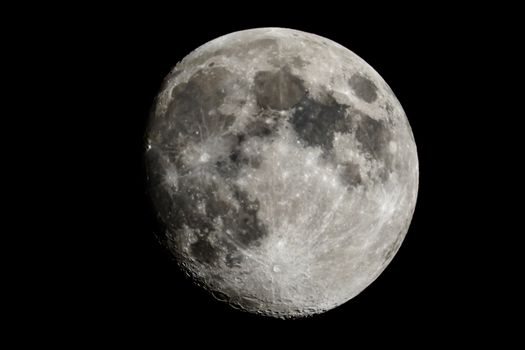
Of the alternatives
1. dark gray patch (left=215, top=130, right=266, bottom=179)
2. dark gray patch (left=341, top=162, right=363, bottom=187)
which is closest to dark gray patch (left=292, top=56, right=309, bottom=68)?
dark gray patch (left=215, top=130, right=266, bottom=179)

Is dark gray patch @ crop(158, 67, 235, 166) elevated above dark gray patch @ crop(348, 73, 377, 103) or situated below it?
Answer: below

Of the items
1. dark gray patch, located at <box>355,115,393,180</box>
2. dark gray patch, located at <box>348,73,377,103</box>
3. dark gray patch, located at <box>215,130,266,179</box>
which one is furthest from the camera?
dark gray patch, located at <box>348,73,377,103</box>

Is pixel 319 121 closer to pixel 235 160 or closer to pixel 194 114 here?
pixel 235 160

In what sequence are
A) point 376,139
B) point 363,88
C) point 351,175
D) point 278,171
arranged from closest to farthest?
1. point 278,171
2. point 351,175
3. point 376,139
4. point 363,88

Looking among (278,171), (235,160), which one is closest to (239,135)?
(235,160)

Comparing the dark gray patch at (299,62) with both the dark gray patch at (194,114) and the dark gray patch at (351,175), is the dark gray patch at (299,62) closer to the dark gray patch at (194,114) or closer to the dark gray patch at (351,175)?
the dark gray patch at (194,114)

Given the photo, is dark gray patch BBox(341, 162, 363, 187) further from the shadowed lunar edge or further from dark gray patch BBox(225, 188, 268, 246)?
dark gray patch BBox(225, 188, 268, 246)

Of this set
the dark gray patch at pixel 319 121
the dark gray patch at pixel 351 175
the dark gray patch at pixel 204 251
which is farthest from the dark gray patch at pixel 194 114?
the dark gray patch at pixel 351 175

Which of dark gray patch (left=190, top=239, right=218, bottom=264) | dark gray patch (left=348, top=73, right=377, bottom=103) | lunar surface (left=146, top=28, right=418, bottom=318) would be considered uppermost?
dark gray patch (left=348, top=73, right=377, bottom=103)
